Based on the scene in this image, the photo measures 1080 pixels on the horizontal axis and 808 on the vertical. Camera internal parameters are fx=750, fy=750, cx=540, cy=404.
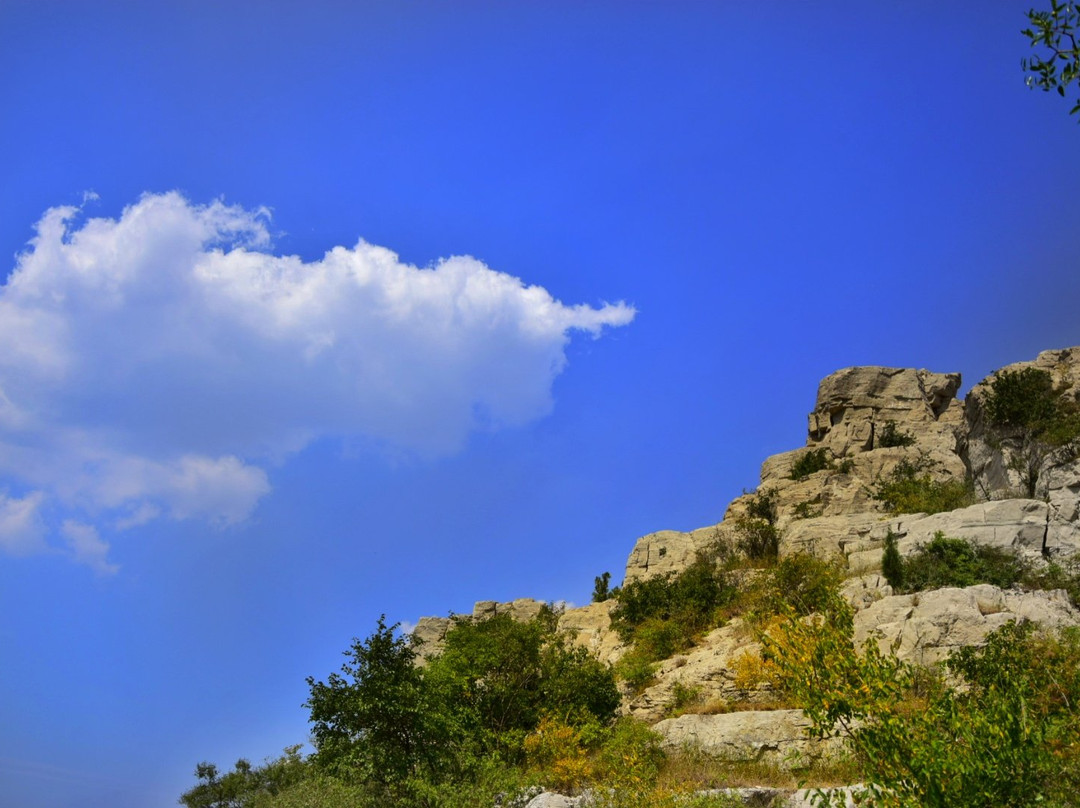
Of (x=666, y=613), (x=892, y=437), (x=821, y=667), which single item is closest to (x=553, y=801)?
(x=821, y=667)

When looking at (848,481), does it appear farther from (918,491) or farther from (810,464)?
(918,491)

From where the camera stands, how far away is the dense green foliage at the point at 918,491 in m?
34.0

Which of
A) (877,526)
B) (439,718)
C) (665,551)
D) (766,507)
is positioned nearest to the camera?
(439,718)

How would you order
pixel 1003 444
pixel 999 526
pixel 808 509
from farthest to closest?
1. pixel 808 509
2. pixel 1003 444
3. pixel 999 526

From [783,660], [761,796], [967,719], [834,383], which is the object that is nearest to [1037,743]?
[967,719]

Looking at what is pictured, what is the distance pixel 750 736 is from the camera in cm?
1939

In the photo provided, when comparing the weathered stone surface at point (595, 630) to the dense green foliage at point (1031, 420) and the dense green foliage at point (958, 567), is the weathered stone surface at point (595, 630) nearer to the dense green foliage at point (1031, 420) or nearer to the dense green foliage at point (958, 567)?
the dense green foliage at point (958, 567)

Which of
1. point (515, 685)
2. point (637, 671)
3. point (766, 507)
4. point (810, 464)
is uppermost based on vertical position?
point (810, 464)

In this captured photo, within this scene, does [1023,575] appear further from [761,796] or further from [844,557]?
[761,796]

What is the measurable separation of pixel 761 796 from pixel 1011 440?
2232 centimetres

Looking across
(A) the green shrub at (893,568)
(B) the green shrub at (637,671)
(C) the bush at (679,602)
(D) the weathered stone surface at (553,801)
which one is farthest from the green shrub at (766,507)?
(D) the weathered stone surface at (553,801)

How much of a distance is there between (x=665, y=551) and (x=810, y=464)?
1114cm

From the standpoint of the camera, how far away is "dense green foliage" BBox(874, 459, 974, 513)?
34.0m

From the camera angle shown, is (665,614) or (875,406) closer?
(665,614)
